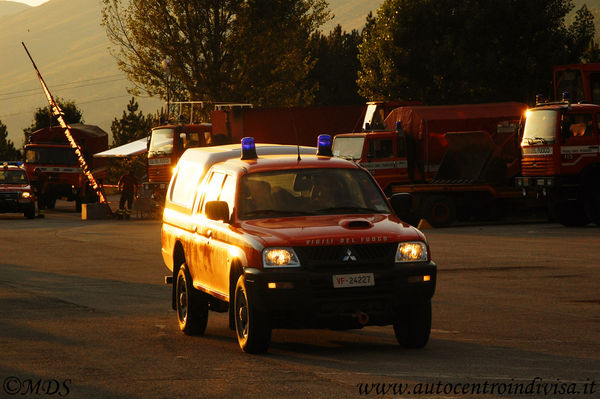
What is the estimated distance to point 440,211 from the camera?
112 ft

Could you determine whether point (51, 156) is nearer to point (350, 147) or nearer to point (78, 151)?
point (78, 151)

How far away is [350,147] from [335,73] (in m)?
57.7

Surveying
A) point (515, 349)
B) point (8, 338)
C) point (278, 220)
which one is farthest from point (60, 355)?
point (515, 349)

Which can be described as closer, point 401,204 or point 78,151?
point 401,204

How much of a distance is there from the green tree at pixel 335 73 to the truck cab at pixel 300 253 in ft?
248

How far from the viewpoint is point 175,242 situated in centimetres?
1331

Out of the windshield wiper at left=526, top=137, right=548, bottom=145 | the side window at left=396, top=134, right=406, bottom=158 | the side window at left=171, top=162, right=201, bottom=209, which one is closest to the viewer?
the side window at left=171, top=162, right=201, bottom=209

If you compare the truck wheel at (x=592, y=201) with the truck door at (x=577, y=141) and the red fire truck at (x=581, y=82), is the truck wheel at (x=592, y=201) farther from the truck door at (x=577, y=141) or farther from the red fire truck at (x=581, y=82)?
the red fire truck at (x=581, y=82)

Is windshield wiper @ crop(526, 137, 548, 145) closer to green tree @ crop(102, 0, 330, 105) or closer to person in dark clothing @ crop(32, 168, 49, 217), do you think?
person in dark clothing @ crop(32, 168, 49, 217)

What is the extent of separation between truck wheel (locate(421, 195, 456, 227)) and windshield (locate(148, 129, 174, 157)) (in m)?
10.8

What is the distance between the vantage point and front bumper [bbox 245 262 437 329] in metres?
10.1

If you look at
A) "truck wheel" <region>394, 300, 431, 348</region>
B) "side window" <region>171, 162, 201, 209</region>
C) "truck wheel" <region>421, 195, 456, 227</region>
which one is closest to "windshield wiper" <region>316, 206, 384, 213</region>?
"truck wheel" <region>394, 300, 431, 348</region>

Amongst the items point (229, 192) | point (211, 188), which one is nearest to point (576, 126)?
point (211, 188)

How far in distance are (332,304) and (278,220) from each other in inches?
45.5
